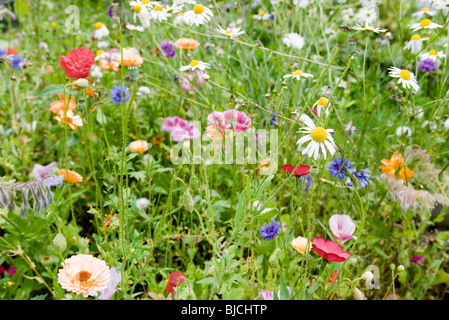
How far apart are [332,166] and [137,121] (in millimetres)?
663

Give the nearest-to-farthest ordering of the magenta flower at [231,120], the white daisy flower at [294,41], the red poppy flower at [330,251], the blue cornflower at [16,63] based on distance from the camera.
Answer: the red poppy flower at [330,251] → the magenta flower at [231,120] → the white daisy flower at [294,41] → the blue cornflower at [16,63]

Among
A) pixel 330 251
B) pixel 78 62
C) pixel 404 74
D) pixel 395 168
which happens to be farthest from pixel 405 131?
pixel 78 62

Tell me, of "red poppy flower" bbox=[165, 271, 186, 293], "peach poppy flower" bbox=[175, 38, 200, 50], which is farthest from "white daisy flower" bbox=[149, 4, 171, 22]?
"red poppy flower" bbox=[165, 271, 186, 293]

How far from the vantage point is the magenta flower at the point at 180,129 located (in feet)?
3.77

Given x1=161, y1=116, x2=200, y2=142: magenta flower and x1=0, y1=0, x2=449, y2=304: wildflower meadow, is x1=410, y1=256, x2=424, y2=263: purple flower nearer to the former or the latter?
x1=0, y1=0, x2=449, y2=304: wildflower meadow

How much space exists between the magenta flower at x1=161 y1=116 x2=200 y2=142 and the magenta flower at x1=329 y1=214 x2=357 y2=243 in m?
0.42

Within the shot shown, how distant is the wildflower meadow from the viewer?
0.80 metres

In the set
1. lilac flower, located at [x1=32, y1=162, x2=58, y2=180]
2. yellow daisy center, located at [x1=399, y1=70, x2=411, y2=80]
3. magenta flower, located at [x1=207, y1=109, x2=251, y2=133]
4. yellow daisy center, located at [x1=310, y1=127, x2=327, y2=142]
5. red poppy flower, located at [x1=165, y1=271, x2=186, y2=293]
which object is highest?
yellow daisy center, located at [x1=399, y1=70, x2=411, y2=80]

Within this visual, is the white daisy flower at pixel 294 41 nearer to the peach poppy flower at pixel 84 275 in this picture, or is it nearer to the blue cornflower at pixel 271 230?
the blue cornflower at pixel 271 230

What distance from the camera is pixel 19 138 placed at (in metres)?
1.35

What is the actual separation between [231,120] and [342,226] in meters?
0.34

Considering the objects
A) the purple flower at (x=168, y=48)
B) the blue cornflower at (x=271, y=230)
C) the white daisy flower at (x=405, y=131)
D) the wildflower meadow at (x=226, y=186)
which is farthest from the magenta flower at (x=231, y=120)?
the purple flower at (x=168, y=48)

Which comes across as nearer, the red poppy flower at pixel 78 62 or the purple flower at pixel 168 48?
the red poppy flower at pixel 78 62

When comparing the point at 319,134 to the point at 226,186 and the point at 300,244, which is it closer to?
the point at 300,244
